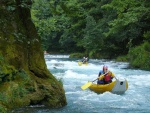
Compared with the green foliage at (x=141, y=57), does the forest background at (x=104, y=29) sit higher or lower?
higher

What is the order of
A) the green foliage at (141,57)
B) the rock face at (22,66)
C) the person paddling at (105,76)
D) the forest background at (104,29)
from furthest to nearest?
the green foliage at (141,57), the person paddling at (105,76), the forest background at (104,29), the rock face at (22,66)

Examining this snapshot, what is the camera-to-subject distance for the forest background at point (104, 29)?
1009 centimetres

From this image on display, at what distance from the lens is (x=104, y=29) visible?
1407 inches

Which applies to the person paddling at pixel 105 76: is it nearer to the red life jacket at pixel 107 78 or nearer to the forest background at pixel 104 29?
the red life jacket at pixel 107 78

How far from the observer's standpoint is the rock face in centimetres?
808

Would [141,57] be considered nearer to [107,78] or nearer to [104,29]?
[107,78]

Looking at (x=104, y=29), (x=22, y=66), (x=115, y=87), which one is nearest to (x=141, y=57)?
(x=115, y=87)

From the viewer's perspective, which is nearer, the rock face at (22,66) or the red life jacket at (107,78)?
the rock face at (22,66)

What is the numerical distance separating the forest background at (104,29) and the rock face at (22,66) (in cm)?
68

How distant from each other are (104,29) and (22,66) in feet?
90.9

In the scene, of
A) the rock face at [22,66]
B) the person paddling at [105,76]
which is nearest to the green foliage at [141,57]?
the person paddling at [105,76]

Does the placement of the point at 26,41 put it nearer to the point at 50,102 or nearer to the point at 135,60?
the point at 50,102

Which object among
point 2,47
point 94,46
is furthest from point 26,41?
point 94,46

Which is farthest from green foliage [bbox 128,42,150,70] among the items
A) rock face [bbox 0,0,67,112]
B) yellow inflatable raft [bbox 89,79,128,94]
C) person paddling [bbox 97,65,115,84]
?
rock face [bbox 0,0,67,112]
